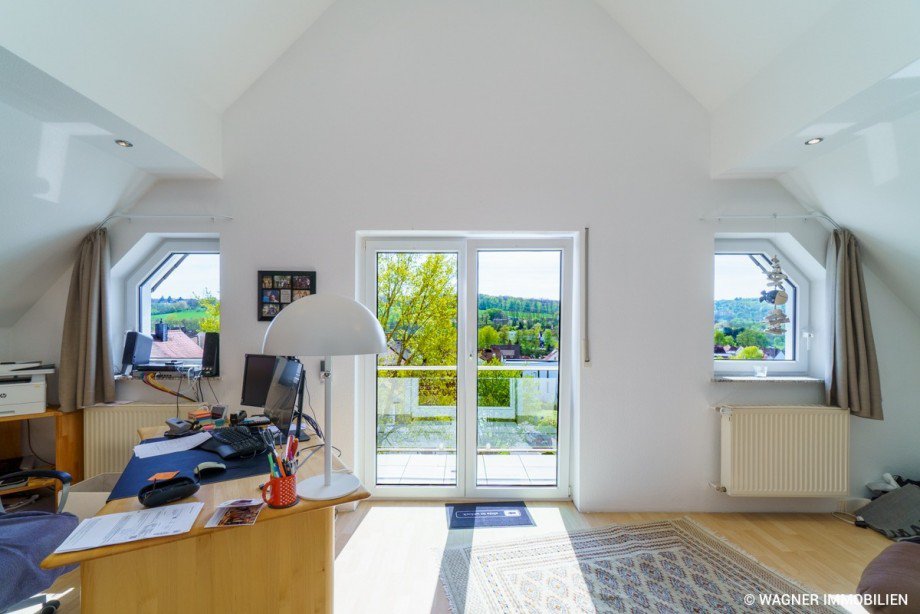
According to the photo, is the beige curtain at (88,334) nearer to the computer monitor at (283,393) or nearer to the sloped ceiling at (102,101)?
the sloped ceiling at (102,101)

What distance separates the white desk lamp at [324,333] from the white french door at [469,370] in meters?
1.49

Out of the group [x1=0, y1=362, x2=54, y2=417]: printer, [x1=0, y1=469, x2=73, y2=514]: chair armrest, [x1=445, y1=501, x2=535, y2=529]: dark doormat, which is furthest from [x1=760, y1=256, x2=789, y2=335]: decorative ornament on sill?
[x1=0, y1=362, x2=54, y2=417]: printer

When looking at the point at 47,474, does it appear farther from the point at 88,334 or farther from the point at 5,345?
the point at 5,345

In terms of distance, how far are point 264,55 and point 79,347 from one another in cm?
234

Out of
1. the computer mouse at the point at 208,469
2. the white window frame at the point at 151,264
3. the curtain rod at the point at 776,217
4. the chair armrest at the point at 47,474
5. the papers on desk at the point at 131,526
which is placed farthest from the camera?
the white window frame at the point at 151,264

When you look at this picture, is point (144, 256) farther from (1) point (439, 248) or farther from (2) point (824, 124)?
(2) point (824, 124)

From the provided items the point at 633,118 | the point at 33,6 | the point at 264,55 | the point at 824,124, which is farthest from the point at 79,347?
the point at 824,124

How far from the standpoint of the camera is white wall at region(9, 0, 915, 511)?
9.03 feet

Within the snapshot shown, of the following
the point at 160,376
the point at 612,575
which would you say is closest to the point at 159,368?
the point at 160,376

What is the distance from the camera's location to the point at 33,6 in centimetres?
153

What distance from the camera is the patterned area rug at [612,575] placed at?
6.36 feet

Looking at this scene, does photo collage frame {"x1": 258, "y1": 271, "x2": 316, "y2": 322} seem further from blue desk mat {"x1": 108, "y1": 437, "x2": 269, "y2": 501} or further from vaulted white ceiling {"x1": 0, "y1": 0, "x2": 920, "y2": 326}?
blue desk mat {"x1": 108, "y1": 437, "x2": 269, "y2": 501}

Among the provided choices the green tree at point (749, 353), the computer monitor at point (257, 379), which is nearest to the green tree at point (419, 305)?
the computer monitor at point (257, 379)

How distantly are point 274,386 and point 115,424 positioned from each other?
1460 mm
